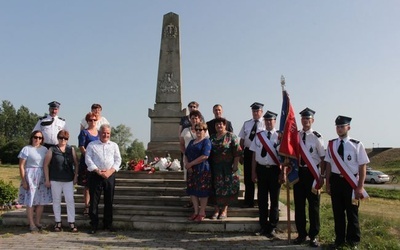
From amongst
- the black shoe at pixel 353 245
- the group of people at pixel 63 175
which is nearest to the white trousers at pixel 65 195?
the group of people at pixel 63 175

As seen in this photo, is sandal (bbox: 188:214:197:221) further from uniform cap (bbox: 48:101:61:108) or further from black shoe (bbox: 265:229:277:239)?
uniform cap (bbox: 48:101:61:108)

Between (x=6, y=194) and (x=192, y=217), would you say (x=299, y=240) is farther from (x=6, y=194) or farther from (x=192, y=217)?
(x=6, y=194)

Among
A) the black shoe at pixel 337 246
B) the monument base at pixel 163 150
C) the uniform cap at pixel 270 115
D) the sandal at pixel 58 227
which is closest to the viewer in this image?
the black shoe at pixel 337 246

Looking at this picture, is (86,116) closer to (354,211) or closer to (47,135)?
(47,135)

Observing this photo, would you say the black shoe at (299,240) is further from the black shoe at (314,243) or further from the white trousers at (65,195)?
the white trousers at (65,195)

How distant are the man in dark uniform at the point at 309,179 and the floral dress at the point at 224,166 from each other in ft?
3.78

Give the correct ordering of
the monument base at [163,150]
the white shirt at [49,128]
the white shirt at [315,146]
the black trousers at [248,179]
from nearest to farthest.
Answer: the white shirt at [315,146] → the black trousers at [248,179] → the white shirt at [49,128] → the monument base at [163,150]

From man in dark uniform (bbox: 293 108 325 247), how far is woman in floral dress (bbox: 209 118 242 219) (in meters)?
1.14

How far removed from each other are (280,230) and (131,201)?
299 cm

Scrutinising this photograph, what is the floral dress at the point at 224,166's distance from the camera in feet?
20.8

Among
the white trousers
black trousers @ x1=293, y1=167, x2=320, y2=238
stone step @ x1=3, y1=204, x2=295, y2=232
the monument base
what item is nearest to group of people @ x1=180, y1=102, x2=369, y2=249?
black trousers @ x1=293, y1=167, x2=320, y2=238

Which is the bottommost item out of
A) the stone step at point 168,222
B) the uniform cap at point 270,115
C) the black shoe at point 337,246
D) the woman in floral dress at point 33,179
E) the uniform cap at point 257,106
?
the black shoe at point 337,246

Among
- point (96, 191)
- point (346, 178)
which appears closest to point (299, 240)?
point (346, 178)

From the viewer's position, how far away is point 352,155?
16.9 ft
